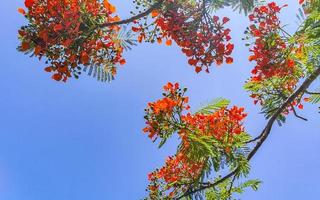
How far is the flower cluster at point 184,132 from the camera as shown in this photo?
20.9ft

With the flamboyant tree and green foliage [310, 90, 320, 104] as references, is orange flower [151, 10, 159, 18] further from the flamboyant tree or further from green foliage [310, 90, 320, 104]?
green foliage [310, 90, 320, 104]

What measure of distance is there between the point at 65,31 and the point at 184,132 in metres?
2.06

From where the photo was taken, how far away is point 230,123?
7.01 metres

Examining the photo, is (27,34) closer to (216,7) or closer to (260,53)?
(216,7)

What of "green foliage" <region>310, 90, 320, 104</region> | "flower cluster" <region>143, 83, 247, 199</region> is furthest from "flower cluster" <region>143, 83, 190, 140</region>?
"green foliage" <region>310, 90, 320, 104</region>

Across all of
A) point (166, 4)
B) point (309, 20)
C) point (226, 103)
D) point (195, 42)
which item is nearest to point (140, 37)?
point (166, 4)

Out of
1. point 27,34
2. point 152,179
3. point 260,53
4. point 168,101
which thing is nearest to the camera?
point 27,34

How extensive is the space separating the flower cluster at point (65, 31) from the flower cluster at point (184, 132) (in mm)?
1145

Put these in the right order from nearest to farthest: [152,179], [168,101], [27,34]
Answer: [27,34]
[168,101]
[152,179]

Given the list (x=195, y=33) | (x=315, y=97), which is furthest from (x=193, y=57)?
(x=315, y=97)

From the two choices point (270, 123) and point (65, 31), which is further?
point (270, 123)

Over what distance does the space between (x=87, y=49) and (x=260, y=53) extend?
2487 millimetres

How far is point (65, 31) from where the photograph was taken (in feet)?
18.0

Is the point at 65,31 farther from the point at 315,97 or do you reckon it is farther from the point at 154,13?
the point at 315,97
